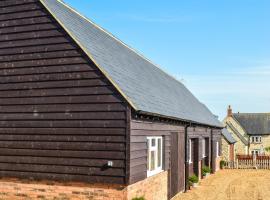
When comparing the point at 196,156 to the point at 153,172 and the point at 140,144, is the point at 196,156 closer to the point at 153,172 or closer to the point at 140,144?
the point at 153,172

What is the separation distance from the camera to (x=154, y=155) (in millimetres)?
14648

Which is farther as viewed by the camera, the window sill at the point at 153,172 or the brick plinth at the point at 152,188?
the window sill at the point at 153,172

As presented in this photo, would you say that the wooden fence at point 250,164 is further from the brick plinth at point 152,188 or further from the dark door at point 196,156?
the brick plinth at point 152,188

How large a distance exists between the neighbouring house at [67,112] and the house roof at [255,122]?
177 feet

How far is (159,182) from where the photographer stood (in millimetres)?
14852

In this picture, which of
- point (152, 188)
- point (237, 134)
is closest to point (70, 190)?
point (152, 188)

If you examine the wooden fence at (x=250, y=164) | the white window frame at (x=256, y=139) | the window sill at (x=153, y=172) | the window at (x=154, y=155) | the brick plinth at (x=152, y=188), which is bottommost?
the wooden fence at (x=250, y=164)

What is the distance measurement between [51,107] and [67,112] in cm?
66

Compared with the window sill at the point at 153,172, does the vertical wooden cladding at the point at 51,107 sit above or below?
above

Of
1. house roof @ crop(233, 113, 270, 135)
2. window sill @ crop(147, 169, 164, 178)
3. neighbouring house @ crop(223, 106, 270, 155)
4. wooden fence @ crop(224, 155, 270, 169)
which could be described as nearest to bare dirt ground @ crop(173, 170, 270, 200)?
window sill @ crop(147, 169, 164, 178)

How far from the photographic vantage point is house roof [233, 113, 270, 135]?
64.4 metres

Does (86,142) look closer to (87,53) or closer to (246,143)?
(87,53)

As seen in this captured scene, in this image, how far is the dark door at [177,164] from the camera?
17000 millimetres

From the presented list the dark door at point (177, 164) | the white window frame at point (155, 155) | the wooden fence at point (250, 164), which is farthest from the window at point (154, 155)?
the wooden fence at point (250, 164)
